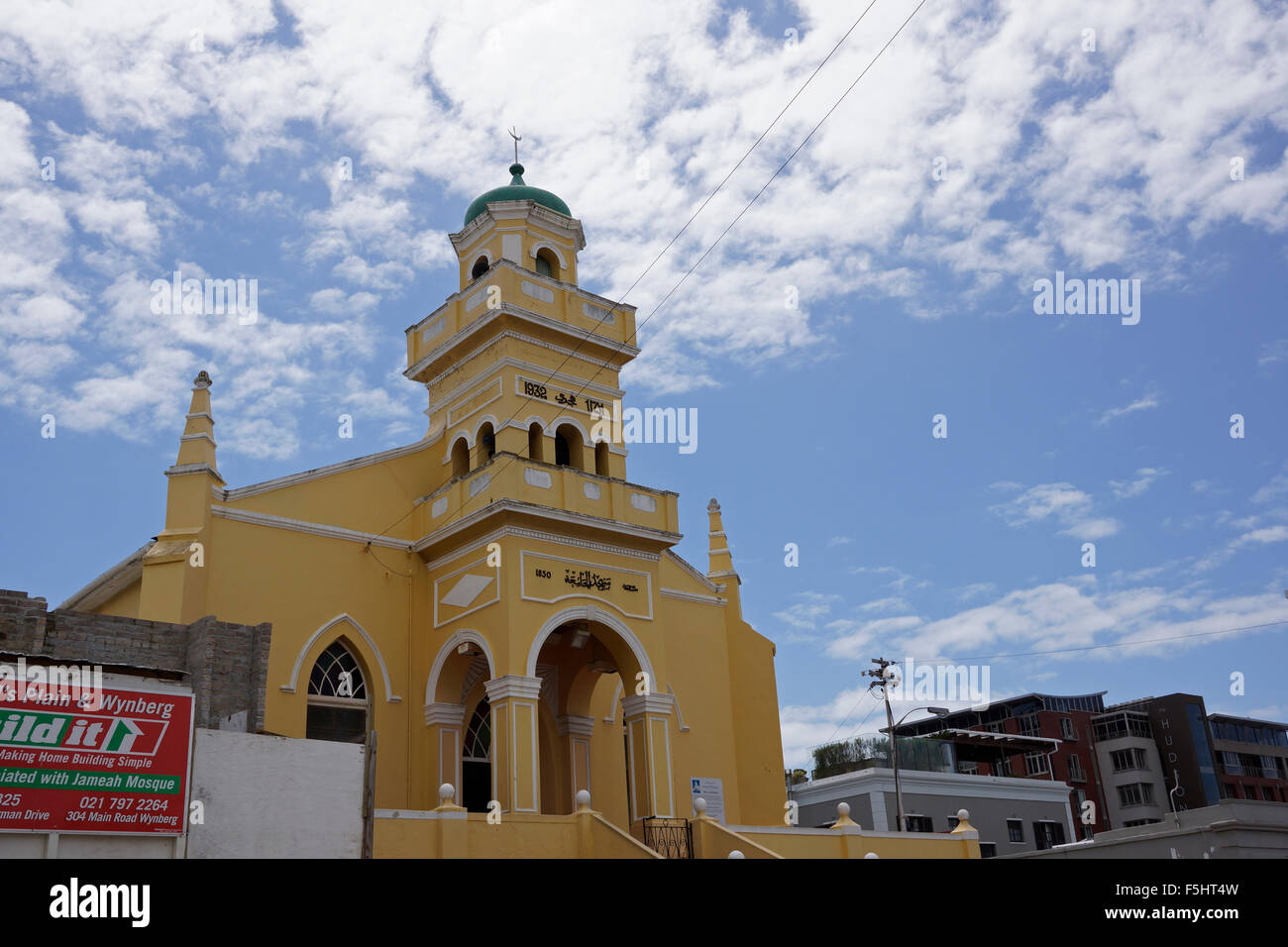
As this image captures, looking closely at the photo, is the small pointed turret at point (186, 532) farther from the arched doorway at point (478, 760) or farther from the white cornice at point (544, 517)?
the arched doorway at point (478, 760)

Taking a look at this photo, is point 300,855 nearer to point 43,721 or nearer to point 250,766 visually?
point 250,766

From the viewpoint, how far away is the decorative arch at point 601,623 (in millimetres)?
20297

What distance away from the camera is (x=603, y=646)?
2242cm

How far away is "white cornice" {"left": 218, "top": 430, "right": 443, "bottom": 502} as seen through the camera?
20.0 metres

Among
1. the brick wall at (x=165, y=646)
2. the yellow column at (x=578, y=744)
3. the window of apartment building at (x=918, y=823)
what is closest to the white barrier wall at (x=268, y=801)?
the brick wall at (x=165, y=646)

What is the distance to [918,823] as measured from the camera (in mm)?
41500

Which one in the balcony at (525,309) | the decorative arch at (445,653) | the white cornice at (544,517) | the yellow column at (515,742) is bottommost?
the yellow column at (515,742)

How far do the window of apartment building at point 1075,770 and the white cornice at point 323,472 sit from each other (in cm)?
5250

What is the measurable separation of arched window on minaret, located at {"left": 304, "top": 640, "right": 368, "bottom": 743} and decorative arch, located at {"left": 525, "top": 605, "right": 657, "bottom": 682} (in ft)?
10.9

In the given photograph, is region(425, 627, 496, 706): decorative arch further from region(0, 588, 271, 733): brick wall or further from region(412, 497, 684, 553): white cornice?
region(0, 588, 271, 733): brick wall

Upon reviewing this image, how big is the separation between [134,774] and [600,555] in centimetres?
1209

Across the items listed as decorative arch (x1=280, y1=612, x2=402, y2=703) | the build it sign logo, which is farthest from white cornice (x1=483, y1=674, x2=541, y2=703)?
the build it sign logo

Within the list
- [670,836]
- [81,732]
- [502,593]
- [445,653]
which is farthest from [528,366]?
[81,732]
